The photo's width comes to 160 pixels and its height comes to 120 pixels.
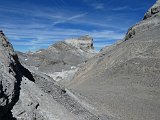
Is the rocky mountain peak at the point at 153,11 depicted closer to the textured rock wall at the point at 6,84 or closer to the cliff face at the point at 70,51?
the cliff face at the point at 70,51

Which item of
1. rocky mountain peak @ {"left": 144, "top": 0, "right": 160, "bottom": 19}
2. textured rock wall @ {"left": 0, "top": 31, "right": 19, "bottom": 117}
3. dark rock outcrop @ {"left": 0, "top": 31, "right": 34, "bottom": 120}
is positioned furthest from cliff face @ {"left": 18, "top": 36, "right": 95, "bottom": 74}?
textured rock wall @ {"left": 0, "top": 31, "right": 19, "bottom": 117}

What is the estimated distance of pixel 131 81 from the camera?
3184 cm

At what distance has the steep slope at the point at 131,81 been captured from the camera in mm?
21547

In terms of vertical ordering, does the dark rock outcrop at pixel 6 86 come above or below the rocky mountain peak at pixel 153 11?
below

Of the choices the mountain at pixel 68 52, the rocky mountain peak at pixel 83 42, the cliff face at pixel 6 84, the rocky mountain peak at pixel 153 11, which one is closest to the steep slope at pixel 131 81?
the rocky mountain peak at pixel 153 11

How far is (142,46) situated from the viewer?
123 feet

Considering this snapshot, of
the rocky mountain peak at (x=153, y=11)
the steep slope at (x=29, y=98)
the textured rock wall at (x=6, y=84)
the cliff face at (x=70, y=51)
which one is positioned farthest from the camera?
the cliff face at (x=70, y=51)

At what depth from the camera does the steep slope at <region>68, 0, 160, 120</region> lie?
2155 cm

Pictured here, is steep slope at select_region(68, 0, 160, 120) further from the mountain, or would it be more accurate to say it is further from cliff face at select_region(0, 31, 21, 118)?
the mountain

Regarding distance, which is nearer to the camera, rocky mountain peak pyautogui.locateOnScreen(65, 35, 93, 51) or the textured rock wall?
the textured rock wall

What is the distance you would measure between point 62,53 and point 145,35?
57.8 meters

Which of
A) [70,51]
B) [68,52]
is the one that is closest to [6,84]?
[68,52]

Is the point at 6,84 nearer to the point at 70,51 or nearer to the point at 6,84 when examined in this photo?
the point at 6,84

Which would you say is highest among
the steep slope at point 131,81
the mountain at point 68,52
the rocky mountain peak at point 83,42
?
the rocky mountain peak at point 83,42
